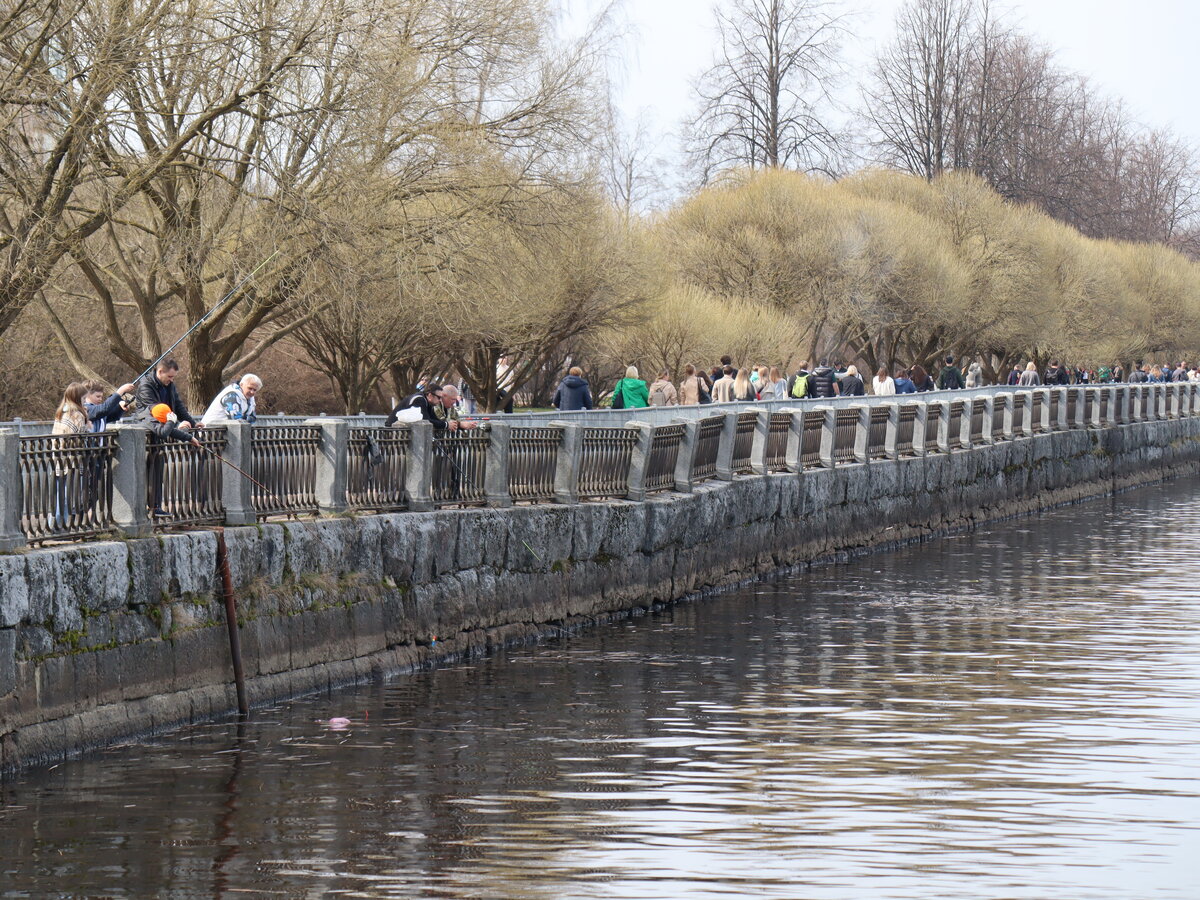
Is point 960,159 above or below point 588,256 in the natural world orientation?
above

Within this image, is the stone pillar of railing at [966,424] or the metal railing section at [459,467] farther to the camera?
the stone pillar of railing at [966,424]

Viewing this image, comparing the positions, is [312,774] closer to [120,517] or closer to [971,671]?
[120,517]

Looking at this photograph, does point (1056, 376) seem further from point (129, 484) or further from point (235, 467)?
point (129, 484)

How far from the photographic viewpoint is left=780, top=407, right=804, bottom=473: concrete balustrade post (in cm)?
2634

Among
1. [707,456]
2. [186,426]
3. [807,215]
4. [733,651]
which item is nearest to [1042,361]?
[807,215]

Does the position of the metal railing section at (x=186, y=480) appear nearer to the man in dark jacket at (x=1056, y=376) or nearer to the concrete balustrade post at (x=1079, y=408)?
the concrete balustrade post at (x=1079, y=408)

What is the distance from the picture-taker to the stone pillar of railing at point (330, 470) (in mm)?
15828

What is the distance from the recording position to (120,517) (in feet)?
43.7

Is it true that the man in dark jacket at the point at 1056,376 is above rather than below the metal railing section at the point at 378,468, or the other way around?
above

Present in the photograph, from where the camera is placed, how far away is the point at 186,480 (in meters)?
14.1

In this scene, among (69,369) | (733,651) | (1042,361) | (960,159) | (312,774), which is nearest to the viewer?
(312,774)

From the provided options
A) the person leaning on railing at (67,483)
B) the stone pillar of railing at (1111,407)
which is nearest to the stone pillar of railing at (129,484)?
the person leaning on railing at (67,483)

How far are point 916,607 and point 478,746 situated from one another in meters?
9.78

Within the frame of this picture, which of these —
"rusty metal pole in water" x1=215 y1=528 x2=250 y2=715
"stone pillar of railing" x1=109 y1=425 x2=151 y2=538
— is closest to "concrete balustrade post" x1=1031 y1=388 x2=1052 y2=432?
"rusty metal pole in water" x1=215 y1=528 x2=250 y2=715
